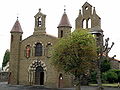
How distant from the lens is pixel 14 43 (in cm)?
4834

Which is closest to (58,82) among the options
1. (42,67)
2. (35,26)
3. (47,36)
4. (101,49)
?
(42,67)

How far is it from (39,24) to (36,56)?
6288mm

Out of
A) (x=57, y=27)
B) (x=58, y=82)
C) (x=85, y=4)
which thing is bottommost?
(x=58, y=82)

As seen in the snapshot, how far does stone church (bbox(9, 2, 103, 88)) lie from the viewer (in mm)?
44281

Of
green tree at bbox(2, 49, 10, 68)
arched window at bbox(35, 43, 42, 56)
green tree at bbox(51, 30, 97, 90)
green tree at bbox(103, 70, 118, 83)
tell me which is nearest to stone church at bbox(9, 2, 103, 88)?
arched window at bbox(35, 43, 42, 56)

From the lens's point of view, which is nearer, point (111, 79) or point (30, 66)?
point (30, 66)

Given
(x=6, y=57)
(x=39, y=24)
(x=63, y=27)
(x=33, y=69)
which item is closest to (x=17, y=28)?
(x=39, y=24)

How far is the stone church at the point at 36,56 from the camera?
145ft

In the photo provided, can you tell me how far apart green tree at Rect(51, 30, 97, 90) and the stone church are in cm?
1146

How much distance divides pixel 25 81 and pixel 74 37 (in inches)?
724

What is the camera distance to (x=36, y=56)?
1833 inches

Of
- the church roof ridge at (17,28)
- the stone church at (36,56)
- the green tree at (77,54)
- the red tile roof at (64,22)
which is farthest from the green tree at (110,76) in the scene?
the church roof ridge at (17,28)

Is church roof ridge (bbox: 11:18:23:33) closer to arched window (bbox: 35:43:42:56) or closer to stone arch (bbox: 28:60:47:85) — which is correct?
arched window (bbox: 35:43:42:56)

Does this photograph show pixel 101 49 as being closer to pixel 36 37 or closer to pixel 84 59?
pixel 84 59
